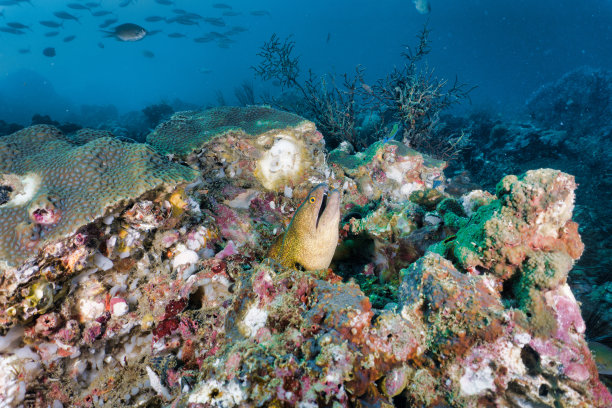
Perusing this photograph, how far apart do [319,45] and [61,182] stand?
121 metres

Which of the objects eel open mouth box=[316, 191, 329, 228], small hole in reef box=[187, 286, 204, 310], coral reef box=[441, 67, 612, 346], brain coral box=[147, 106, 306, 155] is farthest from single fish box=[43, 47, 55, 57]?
eel open mouth box=[316, 191, 329, 228]

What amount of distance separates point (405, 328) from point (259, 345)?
35.5 inches

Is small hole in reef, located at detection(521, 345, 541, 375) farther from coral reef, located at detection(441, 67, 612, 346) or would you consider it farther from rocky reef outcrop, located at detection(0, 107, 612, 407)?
coral reef, located at detection(441, 67, 612, 346)

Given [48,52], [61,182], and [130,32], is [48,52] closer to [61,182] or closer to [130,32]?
[130,32]

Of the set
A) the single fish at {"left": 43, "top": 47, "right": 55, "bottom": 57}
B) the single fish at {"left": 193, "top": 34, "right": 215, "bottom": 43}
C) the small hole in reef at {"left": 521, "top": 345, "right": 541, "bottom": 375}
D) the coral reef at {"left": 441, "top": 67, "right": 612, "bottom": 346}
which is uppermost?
the small hole in reef at {"left": 521, "top": 345, "right": 541, "bottom": 375}

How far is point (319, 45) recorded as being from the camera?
105438 millimetres

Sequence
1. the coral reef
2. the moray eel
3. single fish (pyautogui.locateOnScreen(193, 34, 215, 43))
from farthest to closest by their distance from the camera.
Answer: single fish (pyautogui.locateOnScreen(193, 34, 215, 43)), the coral reef, the moray eel

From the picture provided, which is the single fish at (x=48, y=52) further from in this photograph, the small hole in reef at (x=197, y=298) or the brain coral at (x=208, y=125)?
the small hole in reef at (x=197, y=298)

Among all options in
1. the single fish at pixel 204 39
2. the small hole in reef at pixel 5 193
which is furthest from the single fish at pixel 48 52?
the small hole in reef at pixel 5 193

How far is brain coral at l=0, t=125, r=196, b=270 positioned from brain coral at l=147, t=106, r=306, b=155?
0.85 meters

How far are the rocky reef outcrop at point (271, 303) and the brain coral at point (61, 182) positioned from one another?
0.08 ft

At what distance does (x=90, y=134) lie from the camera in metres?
3.74

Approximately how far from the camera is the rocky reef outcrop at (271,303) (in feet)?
4.88

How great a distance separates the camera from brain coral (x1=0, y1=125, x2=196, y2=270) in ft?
6.81
